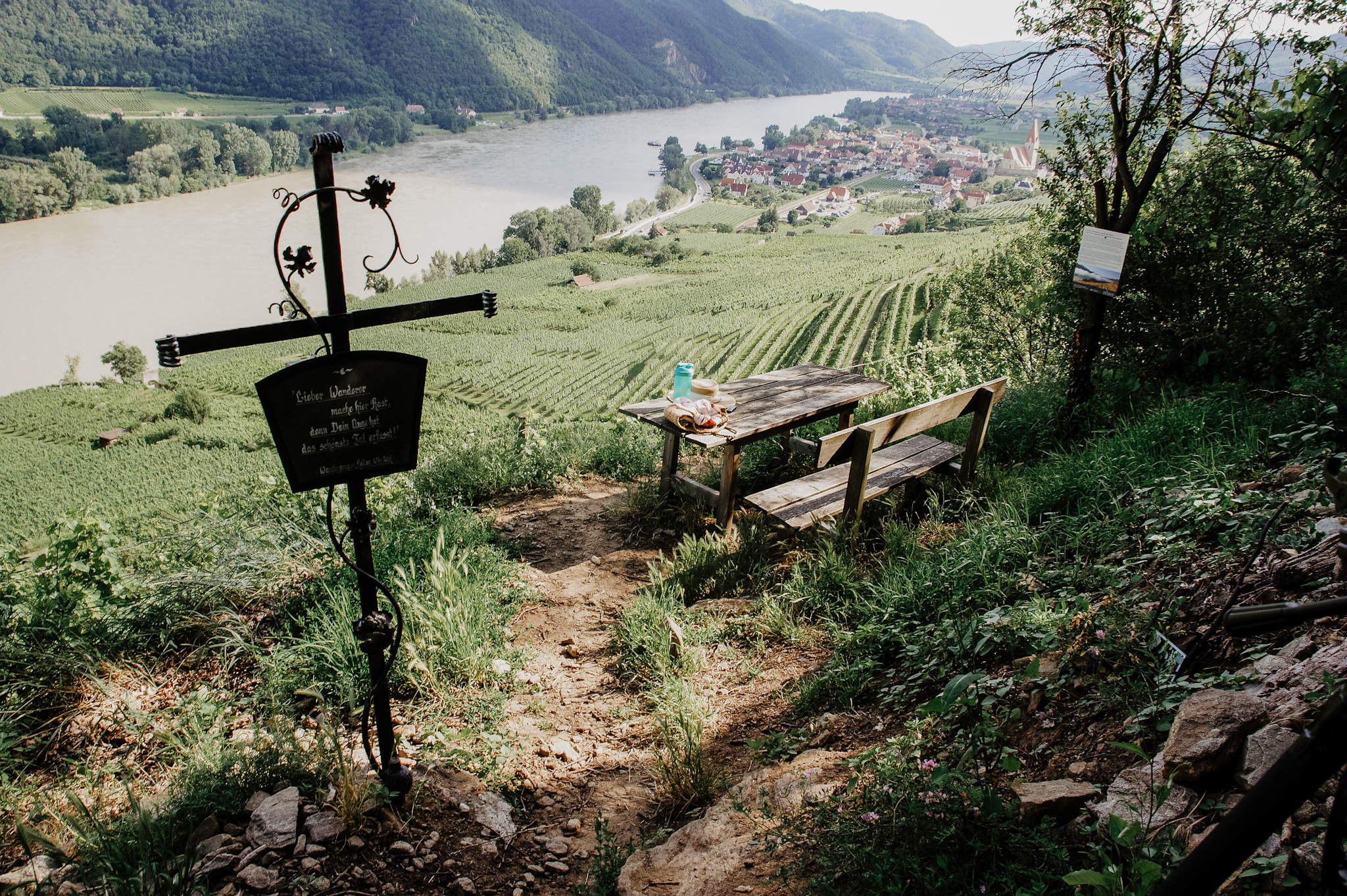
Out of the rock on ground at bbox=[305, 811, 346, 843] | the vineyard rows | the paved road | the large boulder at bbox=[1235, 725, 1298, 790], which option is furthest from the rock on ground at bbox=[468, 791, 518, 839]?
the vineyard rows

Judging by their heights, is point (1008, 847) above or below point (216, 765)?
above

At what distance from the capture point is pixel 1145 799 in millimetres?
1609

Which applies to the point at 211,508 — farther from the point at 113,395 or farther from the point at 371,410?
the point at 113,395

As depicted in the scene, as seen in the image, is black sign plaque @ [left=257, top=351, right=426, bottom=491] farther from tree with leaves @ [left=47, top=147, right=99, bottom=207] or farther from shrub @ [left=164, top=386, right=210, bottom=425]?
tree with leaves @ [left=47, top=147, right=99, bottom=207]

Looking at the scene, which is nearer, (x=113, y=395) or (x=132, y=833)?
(x=132, y=833)

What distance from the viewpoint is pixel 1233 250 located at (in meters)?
4.68

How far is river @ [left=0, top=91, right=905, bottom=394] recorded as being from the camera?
173 ft

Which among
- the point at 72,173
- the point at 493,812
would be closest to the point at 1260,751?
the point at 493,812

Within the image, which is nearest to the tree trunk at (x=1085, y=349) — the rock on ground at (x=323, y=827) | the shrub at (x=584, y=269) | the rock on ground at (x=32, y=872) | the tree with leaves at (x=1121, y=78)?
the tree with leaves at (x=1121, y=78)

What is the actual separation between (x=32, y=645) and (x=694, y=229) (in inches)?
3652

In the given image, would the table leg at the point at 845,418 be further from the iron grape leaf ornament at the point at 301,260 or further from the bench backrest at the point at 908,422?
the iron grape leaf ornament at the point at 301,260

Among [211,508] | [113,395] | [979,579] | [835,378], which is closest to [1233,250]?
[835,378]

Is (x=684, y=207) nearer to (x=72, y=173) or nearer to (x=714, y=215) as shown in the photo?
(x=714, y=215)

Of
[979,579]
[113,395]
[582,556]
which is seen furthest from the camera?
[113,395]
